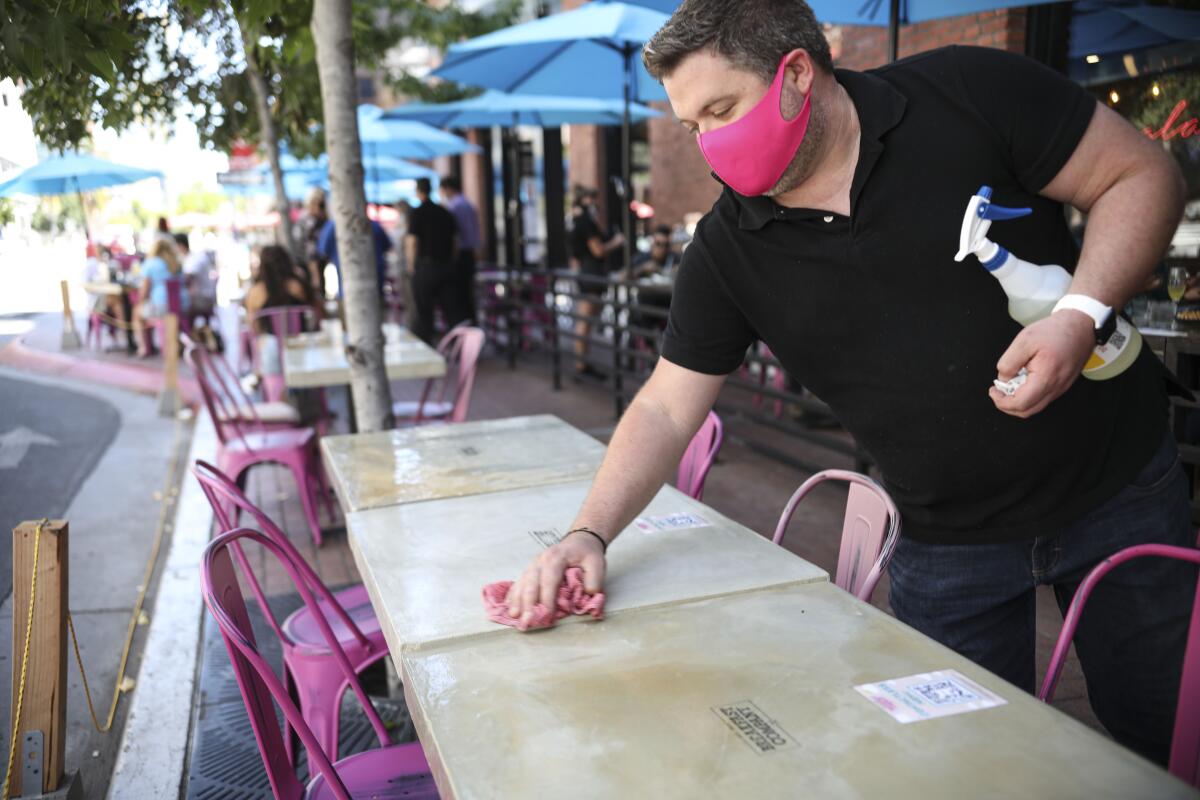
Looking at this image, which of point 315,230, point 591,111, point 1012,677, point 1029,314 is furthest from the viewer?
point 315,230

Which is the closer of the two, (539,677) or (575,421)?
(539,677)

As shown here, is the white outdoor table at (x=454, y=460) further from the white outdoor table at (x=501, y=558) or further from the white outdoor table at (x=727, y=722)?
the white outdoor table at (x=727, y=722)

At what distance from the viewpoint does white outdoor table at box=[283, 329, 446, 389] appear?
17.8ft

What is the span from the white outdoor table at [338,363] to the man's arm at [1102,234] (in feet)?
12.3

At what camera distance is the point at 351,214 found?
410 cm

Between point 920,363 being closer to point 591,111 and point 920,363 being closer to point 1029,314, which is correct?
point 1029,314

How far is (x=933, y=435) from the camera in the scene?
1870 millimetres

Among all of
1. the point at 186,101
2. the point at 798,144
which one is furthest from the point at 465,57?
the point at 798,144

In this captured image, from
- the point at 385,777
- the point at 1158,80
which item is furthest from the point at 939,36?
the point at 385,777

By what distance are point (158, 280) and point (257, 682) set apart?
12193 mm

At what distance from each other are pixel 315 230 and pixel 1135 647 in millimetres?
13387

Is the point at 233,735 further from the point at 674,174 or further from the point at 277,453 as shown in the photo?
the point at 674,174

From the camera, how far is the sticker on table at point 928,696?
1.45 meters

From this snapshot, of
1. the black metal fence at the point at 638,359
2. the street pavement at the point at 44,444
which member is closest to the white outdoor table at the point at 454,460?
the street pavement at the point at 44,444
